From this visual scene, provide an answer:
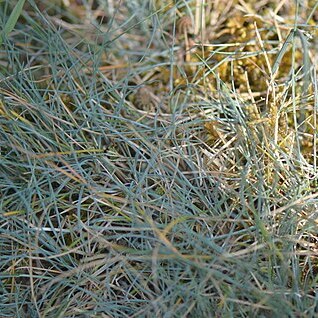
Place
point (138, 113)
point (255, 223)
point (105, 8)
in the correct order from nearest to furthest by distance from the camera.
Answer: point (255, 223)
point (138, 113)
point (105, 8)

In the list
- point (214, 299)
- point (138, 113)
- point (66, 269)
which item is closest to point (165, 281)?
point (214, 299)

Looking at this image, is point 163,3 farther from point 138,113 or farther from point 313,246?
point 313,246

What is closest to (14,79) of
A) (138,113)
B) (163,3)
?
(138,113)

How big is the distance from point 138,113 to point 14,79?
28 cm

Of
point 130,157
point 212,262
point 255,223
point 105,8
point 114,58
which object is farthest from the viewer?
point 105,8

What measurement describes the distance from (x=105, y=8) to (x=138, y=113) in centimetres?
43

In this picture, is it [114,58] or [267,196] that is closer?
[267,196]

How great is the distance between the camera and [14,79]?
125 centimetres

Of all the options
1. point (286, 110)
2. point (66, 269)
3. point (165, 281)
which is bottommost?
point (66, 269)

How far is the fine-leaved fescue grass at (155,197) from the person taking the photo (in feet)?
3.30

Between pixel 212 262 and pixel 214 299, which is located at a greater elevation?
pixel 212 262

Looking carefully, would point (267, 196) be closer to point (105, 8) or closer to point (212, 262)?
point (212, 262)

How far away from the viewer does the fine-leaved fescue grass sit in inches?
39.6

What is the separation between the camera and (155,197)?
1162mm
